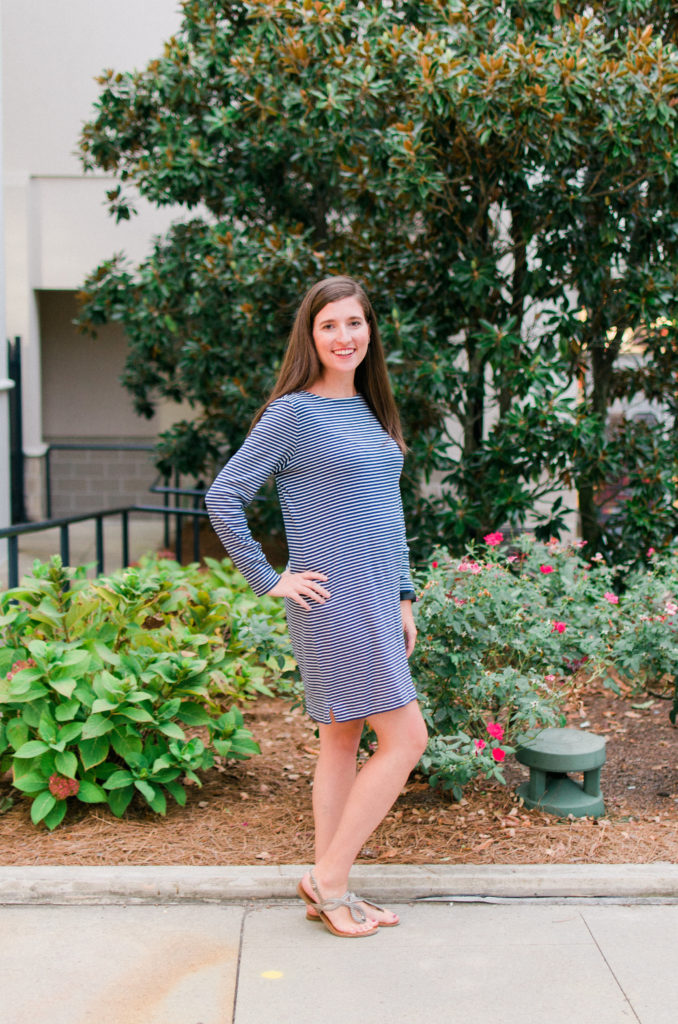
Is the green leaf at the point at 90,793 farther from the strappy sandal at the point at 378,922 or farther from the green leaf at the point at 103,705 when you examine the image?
the strappy sandal at the point at 378,922

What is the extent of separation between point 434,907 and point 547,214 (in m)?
4.21

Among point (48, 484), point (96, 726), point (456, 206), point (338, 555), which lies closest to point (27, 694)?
point (96, 726)

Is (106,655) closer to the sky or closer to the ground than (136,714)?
closer to the sky

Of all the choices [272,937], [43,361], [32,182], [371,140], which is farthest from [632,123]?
[43,361]

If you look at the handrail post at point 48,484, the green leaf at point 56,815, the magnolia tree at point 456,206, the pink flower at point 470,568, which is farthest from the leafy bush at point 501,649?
the handrail post at point 48,484

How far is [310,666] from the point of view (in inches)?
115

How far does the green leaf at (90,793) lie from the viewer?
11.4 feet

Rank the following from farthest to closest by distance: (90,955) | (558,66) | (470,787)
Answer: (558,66) < (470,787) < (90,955)

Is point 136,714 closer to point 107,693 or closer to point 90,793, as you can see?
point 107,693

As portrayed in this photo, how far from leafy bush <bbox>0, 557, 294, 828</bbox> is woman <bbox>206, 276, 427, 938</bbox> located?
81cm

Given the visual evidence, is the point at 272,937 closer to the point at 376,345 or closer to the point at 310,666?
the point at 310,666

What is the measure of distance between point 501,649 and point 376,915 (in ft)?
3.88

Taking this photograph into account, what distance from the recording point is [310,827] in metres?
3.57

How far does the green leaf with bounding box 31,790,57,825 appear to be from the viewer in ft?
11.1
